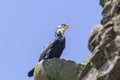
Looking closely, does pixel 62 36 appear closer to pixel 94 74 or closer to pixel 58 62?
pixel 58 62

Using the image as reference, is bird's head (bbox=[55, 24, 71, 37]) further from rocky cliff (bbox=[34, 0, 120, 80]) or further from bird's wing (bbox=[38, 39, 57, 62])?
rocky cliff (bbox=[34, 0, 120, 80])

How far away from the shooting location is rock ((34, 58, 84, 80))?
16.1 m

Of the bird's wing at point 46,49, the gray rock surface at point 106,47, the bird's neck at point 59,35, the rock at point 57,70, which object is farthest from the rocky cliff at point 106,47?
the bird's neck at point 59,35

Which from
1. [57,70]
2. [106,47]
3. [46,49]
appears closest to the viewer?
[106,47]

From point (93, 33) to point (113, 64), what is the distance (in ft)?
3.67

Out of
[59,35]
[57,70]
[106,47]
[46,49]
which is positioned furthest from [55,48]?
[106,47]

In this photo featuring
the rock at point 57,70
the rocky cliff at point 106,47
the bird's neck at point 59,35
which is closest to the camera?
the rocky cliff at point 106,47

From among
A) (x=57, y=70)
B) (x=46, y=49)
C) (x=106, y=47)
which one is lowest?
(x=57, y=70)

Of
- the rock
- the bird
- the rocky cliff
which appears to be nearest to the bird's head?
the bird

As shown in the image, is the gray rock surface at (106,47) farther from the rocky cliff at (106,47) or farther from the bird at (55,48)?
the bird at (55,48)

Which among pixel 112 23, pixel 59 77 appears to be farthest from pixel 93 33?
pixel 59 77

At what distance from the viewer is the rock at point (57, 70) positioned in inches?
634

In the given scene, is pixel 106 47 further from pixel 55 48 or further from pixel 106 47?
pixel 55 48

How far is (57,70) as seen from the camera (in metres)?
16.2
